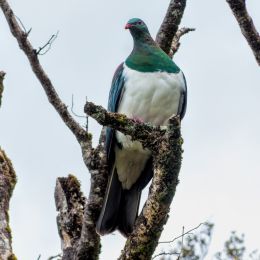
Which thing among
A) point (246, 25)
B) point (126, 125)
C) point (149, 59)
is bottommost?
point (126, 125)

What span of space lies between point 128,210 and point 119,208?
0.08m

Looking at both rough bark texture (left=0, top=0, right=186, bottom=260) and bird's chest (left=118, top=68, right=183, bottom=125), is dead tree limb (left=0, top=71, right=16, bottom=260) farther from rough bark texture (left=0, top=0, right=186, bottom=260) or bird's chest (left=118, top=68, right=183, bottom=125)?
bird's chest (left=118, top=68, right=183, bottom=125)

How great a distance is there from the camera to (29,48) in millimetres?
5266

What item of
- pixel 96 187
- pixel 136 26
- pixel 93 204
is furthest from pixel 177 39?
pixel 93 204

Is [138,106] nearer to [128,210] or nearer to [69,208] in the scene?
[128,210]

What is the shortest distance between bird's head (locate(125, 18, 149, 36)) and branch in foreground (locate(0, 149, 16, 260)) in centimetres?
240

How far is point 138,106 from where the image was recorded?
6.48 meters

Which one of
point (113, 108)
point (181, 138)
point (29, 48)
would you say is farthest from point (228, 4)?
point (113, 108)

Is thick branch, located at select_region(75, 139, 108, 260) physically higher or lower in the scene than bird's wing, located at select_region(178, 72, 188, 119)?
lower

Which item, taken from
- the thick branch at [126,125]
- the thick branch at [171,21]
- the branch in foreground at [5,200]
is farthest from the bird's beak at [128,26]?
the thick branch at [126,125]

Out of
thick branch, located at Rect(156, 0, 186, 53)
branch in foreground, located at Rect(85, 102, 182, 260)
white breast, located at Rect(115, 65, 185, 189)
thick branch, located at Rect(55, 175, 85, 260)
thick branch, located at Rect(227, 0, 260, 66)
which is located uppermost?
thick branch, located at Rect(156, 0, 186, 53)

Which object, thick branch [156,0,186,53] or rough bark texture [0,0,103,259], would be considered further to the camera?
thick branch [156,0,186,53]

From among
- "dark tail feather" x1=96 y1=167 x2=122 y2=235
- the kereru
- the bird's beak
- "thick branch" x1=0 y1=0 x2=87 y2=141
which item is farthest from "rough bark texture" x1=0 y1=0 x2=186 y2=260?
the bird's beak

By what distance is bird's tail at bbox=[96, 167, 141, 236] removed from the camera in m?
5.79
